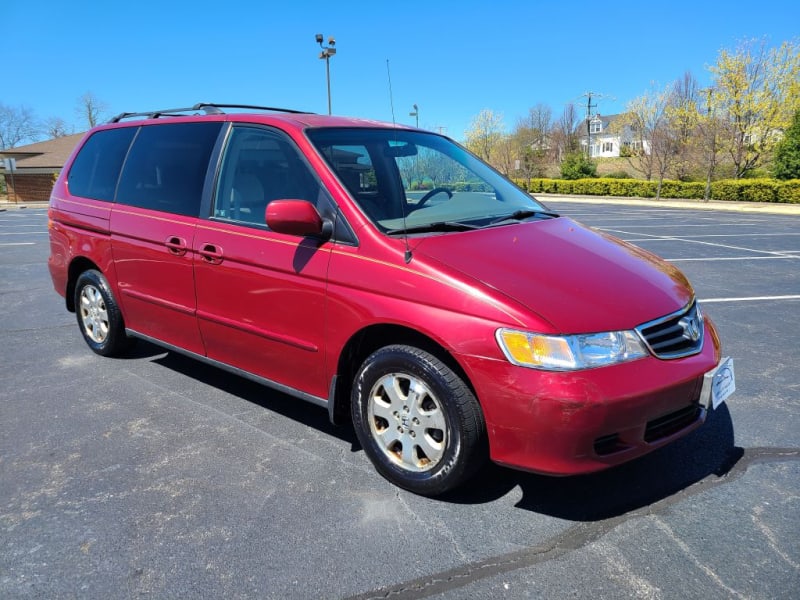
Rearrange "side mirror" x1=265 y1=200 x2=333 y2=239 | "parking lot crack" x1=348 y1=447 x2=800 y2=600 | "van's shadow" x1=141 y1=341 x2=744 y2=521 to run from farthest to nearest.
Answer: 1. "side mirror" x1=265 y1=200 x2=333 y2=239
2. "van's shadow" x1=141 y1=341 x2=744 y2=521
3. "parking lot crack" x1=348 y1=447 x2=800 y2=600

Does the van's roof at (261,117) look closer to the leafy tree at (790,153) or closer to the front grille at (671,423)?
the front grille at (671,423)

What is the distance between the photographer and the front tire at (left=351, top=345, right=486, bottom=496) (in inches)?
103

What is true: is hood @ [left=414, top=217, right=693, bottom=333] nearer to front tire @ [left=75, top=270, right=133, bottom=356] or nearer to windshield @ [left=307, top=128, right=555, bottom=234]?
windshield @ [left=307, top=128, right=555, bottom=234]

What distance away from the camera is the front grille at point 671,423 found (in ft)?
8.49

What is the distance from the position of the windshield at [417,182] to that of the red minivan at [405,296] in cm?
2

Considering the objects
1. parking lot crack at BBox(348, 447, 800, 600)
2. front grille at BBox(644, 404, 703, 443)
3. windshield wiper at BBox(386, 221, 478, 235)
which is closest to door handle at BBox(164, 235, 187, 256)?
windshield wiper at BBox(386, 221, 478, 235)

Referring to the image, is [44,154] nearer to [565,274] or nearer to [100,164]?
[100,164]

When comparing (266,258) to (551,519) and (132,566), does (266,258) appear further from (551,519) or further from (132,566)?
(551,519)

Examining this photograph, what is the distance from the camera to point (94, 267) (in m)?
4.79

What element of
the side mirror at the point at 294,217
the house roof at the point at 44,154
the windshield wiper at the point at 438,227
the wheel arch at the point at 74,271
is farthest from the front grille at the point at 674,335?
the house roof at the point at 44,154

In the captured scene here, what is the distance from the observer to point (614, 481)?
3023mm

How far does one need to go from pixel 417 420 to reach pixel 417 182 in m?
1.58

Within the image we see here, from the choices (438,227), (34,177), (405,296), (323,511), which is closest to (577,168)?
(34,177)

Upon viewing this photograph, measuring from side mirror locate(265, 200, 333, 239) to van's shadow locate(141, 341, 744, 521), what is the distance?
4.22ft
